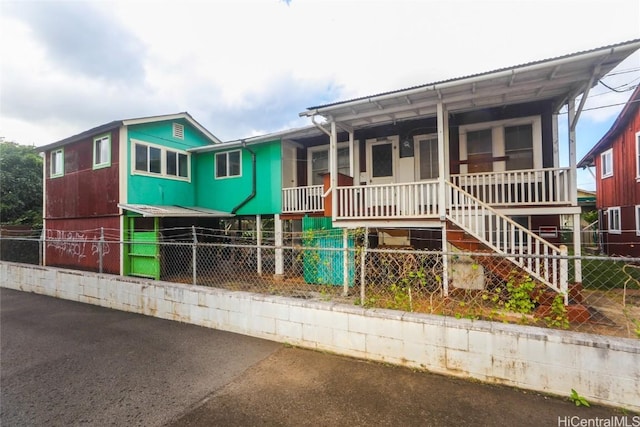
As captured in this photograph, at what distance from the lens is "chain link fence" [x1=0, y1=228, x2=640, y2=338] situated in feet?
12.6

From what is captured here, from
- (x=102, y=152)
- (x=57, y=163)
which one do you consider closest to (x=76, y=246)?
(x=57, y=163)

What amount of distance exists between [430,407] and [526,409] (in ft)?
2.85

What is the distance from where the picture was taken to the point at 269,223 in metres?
14.0

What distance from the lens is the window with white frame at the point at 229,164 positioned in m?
10.7

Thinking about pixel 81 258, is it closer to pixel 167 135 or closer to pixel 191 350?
pixel 167 135

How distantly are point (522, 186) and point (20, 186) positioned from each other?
74.8 feet

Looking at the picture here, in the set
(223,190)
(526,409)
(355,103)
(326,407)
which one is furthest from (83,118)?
(526,409)

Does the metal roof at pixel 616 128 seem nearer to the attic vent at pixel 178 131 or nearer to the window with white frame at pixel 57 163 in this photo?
the attic vent at pixel 178 131

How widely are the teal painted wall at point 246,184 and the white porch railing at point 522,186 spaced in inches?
220

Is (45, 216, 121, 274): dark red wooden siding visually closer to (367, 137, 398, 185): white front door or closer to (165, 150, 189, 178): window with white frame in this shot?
(165, 150, 189, 178): window with white frame

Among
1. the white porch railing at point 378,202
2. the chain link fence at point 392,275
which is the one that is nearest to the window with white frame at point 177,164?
the chain link fence at point 392,275

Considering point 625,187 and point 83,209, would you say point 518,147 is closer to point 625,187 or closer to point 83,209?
point 625,187

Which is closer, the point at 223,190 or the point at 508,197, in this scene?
the point at 508,197

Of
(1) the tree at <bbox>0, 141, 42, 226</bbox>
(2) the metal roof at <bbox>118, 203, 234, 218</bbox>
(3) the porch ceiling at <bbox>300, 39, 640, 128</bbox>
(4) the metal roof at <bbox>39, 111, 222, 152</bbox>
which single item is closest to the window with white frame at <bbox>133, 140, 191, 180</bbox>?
(4) the metal roof at <bbox>39, 111, 222, 152</bbox>
